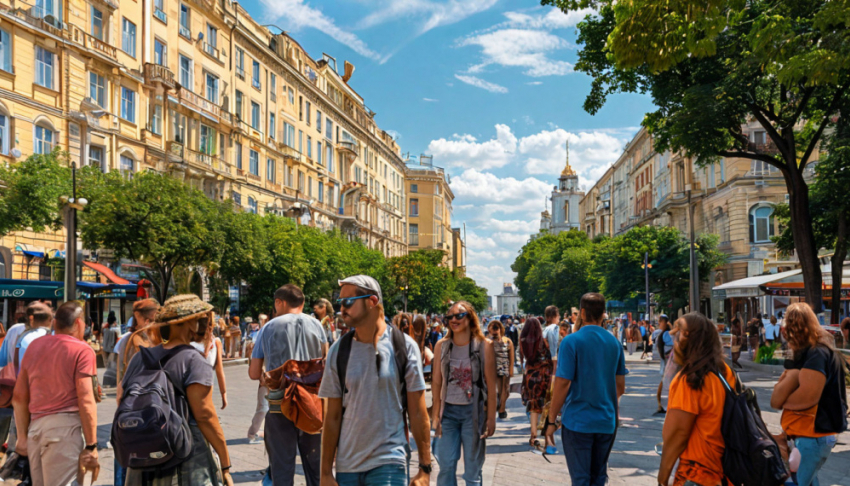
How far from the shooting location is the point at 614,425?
5.25 meters

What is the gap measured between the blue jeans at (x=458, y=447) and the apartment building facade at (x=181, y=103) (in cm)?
2267

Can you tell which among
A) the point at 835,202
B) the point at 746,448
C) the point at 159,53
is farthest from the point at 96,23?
the point at 746,448

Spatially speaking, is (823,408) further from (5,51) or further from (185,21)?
(185,21)

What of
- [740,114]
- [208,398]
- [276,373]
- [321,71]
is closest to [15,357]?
[276,373]

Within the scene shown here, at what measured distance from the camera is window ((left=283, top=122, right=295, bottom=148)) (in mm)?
47812

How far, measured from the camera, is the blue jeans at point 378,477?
12.3ft

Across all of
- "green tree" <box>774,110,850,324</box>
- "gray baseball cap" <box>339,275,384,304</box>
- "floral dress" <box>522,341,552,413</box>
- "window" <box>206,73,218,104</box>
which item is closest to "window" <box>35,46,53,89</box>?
"window" <box>206,73,218,104</box>

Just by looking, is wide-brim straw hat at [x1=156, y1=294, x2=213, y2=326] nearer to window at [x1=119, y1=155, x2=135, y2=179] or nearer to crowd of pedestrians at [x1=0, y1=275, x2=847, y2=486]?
crowd of pedestrians at [x1=0, y1=275, x2=847, y2=486]

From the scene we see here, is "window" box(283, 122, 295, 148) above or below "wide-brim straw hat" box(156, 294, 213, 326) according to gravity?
above

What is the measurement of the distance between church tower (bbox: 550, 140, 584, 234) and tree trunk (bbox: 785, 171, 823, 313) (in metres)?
165

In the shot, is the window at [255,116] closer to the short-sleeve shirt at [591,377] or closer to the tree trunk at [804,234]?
the tree trunk at [804,234]

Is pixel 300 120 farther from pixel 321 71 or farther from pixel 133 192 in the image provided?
pixel 133 192

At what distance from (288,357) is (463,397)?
4.96ft

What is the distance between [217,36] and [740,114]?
28929 mm
